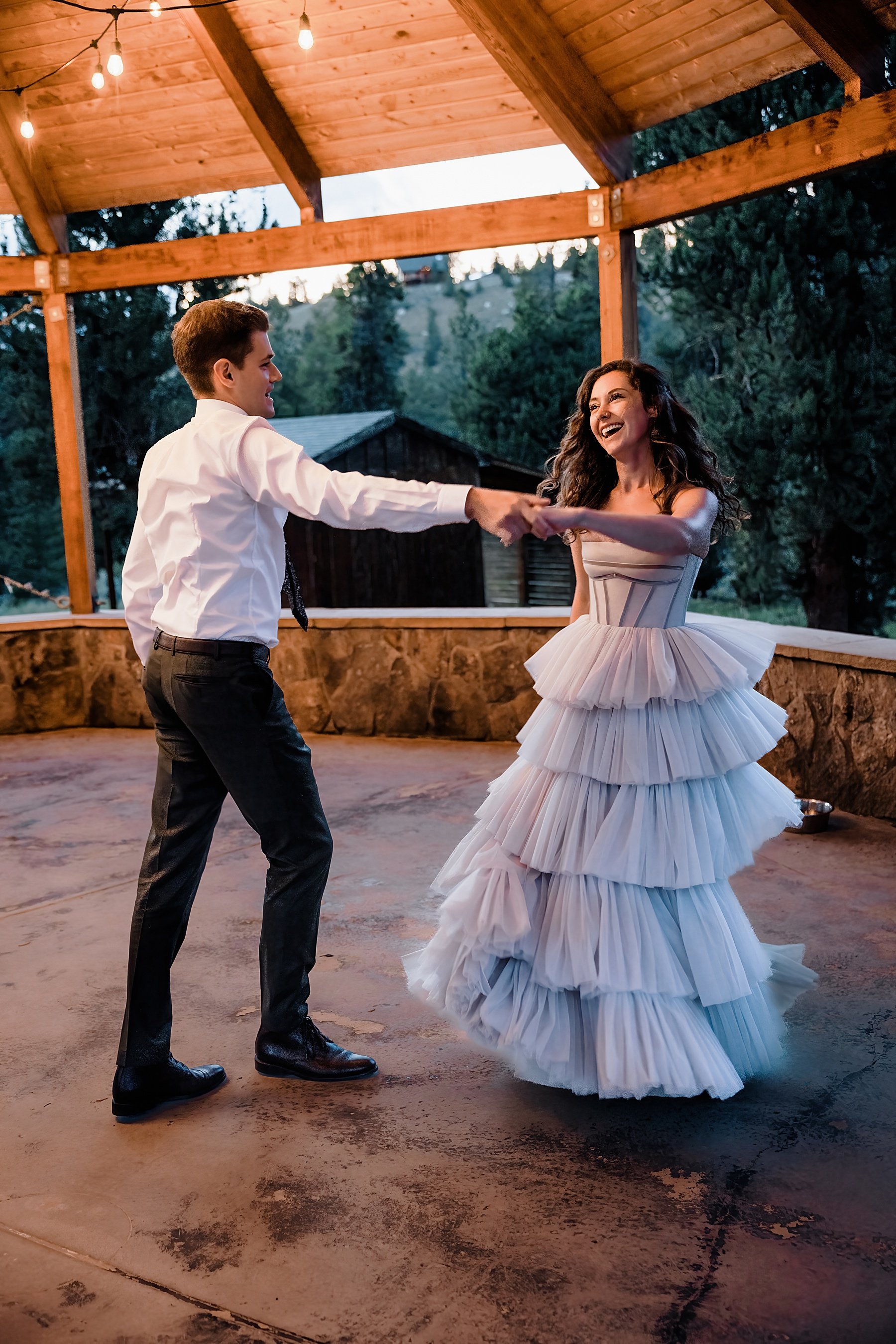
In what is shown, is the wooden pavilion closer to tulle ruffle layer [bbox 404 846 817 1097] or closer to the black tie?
the black tie

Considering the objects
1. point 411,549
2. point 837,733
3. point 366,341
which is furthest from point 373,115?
point 366,341

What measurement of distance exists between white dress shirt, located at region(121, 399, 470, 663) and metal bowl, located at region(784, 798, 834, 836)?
276 centimetres

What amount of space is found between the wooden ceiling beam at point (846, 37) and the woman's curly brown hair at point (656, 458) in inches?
100

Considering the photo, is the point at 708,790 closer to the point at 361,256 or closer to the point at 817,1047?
the point at 817,1047

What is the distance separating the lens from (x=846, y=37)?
463cm

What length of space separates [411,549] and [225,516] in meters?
12.4

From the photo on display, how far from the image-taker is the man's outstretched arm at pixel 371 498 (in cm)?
216

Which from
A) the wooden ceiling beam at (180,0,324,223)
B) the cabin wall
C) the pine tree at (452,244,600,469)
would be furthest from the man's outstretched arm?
the pine tree at (452,244,600,469)

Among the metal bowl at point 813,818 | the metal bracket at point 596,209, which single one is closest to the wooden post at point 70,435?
the metal bracket at point 596,209

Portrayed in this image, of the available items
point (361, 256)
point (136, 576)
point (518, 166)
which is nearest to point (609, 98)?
point (361, 256)

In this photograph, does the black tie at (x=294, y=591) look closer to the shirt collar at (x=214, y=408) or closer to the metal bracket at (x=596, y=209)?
the shirt collar at (x=214, y=408)

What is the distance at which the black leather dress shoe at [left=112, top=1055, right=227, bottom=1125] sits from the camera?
2.64 meters

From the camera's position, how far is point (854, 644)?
496 cm

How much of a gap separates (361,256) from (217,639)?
462 centimetres
